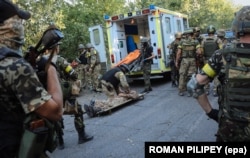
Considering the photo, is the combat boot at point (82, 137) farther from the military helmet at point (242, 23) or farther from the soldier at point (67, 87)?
the military helmet at point (242, 23)

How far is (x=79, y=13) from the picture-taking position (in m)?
21.4

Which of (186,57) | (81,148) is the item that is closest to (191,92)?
(81,148)

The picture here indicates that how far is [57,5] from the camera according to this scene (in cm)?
1576

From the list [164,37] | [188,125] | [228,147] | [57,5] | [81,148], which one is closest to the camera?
[228,147]

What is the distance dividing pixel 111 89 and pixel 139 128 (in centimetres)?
213

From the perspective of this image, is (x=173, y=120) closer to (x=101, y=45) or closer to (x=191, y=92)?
(x=191, y=92)

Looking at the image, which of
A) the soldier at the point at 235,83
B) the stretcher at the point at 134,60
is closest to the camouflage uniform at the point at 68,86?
the soldier at the point at 235,83

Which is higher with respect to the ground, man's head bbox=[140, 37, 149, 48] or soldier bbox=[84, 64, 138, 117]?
man's head bbox=[140, 37, 149, 48]

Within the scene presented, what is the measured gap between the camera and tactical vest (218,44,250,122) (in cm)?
225

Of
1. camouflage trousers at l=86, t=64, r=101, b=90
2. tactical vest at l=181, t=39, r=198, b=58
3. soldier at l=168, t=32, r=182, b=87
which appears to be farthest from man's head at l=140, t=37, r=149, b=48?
camouflage trousers at l=86, t=64, r=101, b=90

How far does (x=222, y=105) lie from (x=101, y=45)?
9.77 meters

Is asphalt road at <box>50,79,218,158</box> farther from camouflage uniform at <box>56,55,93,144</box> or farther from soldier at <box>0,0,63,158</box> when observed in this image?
soldier at <box>0,0,63,158</box>

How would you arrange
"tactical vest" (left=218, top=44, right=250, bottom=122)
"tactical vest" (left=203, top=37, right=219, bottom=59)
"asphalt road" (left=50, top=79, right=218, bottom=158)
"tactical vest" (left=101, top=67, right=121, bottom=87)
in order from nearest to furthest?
"tactical vest" (left=218, top=44, right=250, bottom=122) → "asphalt road" (left=50, top=79, right=218, bottom=158) → "tactical vest" (left=101, top=67, right=121, bottom=87) → "tactical vest" (left=203, top=37, right=219, bottom=59)

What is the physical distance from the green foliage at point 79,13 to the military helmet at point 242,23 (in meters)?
11.7
